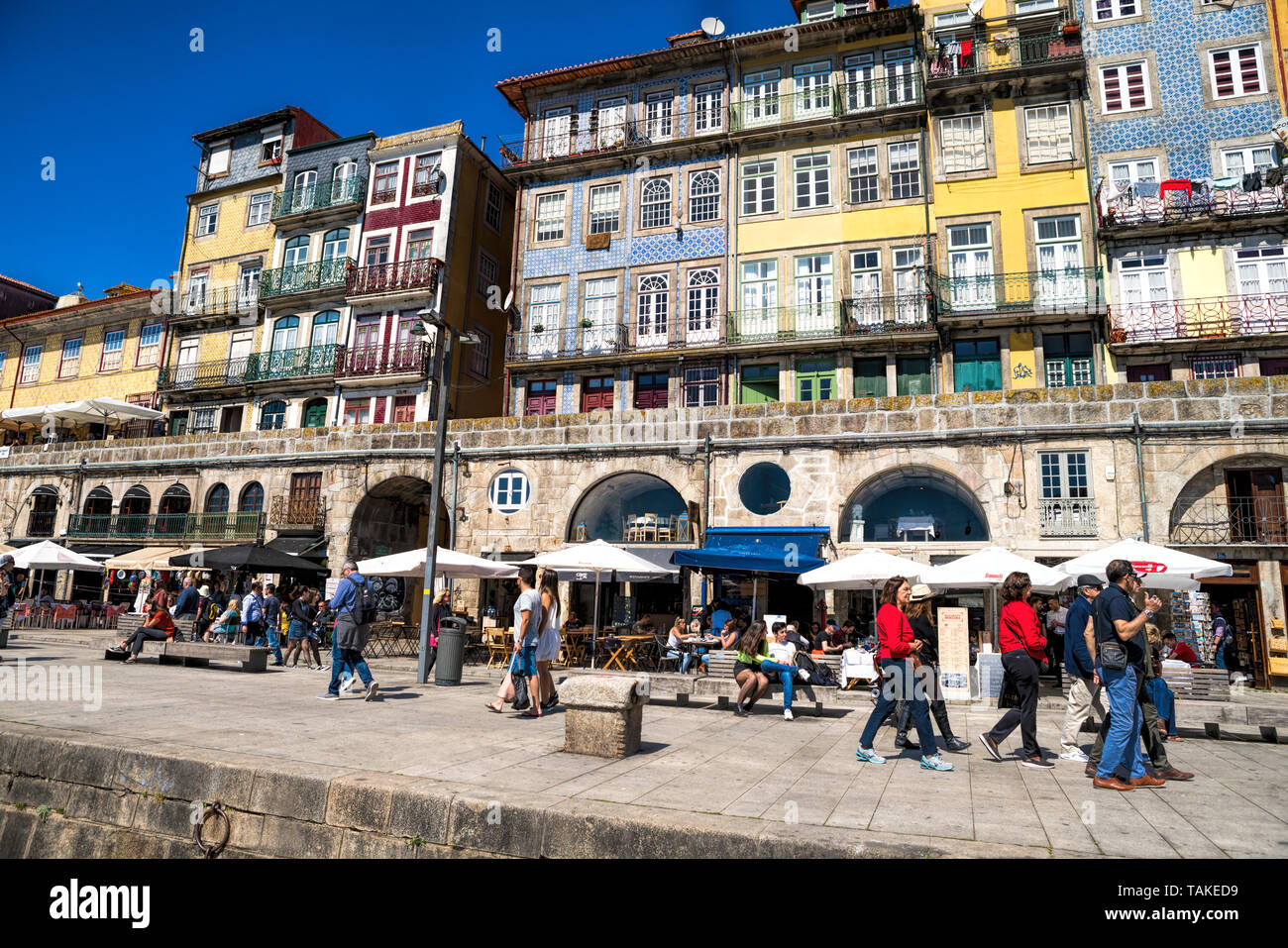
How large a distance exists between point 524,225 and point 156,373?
18.3 m

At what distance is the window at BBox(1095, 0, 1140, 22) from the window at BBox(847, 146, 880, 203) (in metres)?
8.11

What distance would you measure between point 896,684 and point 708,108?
2614 cm

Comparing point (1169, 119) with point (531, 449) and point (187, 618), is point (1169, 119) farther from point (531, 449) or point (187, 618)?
point (187, 618)

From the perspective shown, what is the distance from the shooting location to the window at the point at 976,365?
24562 mm

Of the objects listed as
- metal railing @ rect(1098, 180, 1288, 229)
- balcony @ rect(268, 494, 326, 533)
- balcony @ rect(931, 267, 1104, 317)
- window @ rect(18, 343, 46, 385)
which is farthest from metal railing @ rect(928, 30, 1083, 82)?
window @ rect(18, 343, 46, 385)

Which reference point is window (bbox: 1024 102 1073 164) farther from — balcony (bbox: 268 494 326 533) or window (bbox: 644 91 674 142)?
balcony (bbox: 268 494 326 533)

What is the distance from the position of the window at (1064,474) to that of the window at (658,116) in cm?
1784

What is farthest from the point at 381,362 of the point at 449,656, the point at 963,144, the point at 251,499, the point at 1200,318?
the point at 1200,318

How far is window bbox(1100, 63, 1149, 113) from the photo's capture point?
2500 centimetres

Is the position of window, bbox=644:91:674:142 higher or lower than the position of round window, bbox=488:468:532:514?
higher

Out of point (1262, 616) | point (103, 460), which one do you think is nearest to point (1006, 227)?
point (1262, 616)

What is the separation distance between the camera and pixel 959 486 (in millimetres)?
19781
